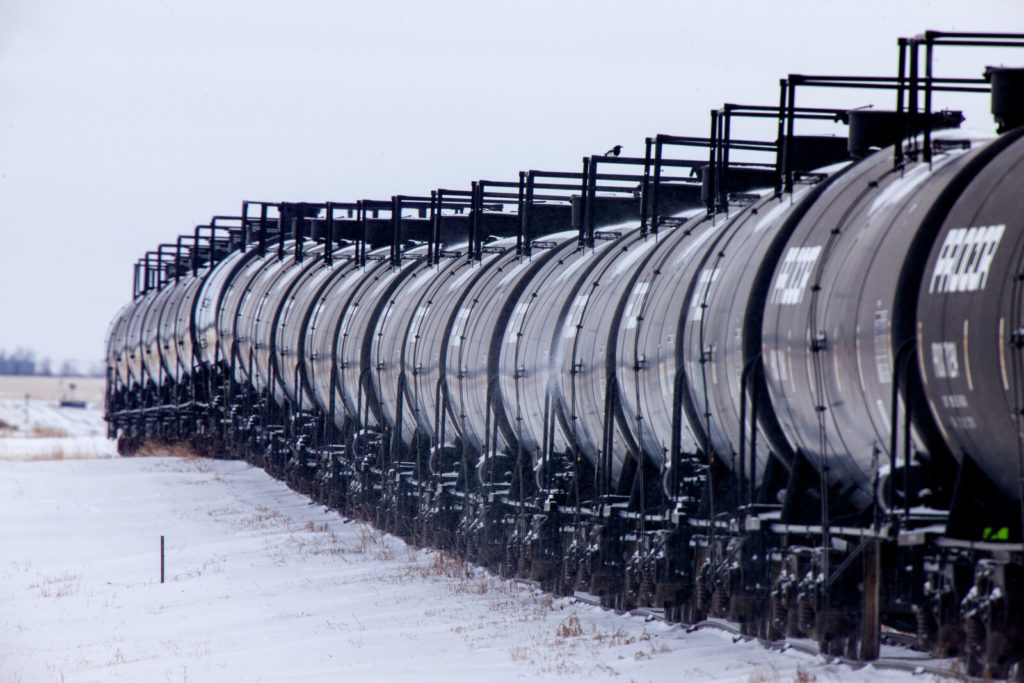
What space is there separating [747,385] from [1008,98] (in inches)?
132

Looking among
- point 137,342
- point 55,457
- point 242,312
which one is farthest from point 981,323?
point 55,457

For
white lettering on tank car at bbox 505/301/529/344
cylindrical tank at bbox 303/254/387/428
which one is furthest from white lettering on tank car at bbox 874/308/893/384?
cylindrical tank at bbox 303/254/387/428

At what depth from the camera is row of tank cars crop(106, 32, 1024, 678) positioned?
9523 mm

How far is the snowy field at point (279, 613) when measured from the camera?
44.6ft

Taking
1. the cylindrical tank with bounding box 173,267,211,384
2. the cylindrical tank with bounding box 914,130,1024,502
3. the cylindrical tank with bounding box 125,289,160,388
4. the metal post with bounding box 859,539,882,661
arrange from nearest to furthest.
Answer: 1. the cylindrical tank with bounding box 914,130,1024,502
2. the metal post with bounding box 859,539,882,661
3. the cylindrical tank with bounding box 173,267,211,384
4. the cylindrical tank with bounding box 125,289,160,388

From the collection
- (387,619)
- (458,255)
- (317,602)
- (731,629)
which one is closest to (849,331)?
(731,629)

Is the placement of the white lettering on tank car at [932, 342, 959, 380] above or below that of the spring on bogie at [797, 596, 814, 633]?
above

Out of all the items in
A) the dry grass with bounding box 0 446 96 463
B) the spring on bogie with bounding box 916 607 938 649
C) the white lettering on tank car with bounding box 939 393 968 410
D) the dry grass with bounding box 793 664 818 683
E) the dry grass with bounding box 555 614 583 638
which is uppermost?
the white lettering on tank car with bounding box 939 393 968 410

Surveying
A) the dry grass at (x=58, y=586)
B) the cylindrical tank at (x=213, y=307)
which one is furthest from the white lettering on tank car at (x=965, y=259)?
the cylindrical tank at (x=213, y=307)

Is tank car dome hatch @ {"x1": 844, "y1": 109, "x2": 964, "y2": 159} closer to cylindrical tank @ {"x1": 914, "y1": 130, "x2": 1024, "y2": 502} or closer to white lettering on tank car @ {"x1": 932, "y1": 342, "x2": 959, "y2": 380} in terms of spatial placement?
cylindrical tank @ {"x1": 914, "y1": 130, "x2": 1024, "y2": 502}

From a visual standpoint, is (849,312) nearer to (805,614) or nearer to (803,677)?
(805,614)

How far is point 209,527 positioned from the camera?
28.6m

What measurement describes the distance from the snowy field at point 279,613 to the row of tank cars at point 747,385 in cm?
61

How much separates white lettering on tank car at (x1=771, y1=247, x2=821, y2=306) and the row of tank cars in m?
0.03
